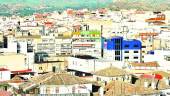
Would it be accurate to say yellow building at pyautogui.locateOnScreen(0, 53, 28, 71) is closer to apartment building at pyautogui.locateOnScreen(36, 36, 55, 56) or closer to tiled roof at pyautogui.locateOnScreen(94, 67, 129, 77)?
tiled roof at pyautogui.locateOnScreen(94, 67, 129, 77)

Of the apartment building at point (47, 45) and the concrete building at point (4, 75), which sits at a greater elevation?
the apartment building at point (47, 45)

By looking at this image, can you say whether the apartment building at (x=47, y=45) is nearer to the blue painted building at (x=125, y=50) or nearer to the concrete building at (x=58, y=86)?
the blue painted building at (x=125, y=50)

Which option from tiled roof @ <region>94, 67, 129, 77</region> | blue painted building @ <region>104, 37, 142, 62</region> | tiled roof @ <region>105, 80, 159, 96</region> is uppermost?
blue painted building @ <region>104, 37, 142, 62</region>

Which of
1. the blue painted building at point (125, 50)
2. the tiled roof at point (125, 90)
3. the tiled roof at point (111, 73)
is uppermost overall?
the blue painted building at point (125, 50)

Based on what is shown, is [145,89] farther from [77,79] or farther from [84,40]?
[84,40]

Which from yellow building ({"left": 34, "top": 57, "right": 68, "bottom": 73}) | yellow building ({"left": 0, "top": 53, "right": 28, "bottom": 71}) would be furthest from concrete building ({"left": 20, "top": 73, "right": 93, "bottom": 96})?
yellow building ({"left": 0, "top": 53, "right": 28, "bottom": 71})

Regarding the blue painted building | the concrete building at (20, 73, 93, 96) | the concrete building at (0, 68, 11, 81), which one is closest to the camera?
the concrete building at (20, 73, 93, 96)

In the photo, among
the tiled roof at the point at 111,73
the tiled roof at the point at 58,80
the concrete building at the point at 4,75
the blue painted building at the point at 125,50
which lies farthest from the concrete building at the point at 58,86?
the blue painted building at the point at 125,50

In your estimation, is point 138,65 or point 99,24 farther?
point 99,24

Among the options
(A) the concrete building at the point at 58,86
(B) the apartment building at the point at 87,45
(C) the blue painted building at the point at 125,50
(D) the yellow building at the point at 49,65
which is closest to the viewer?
(A) the concrete building at the point at 58,86

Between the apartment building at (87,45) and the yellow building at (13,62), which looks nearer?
the yellow building at (13,62)

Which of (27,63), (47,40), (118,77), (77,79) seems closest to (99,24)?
(47,40)
